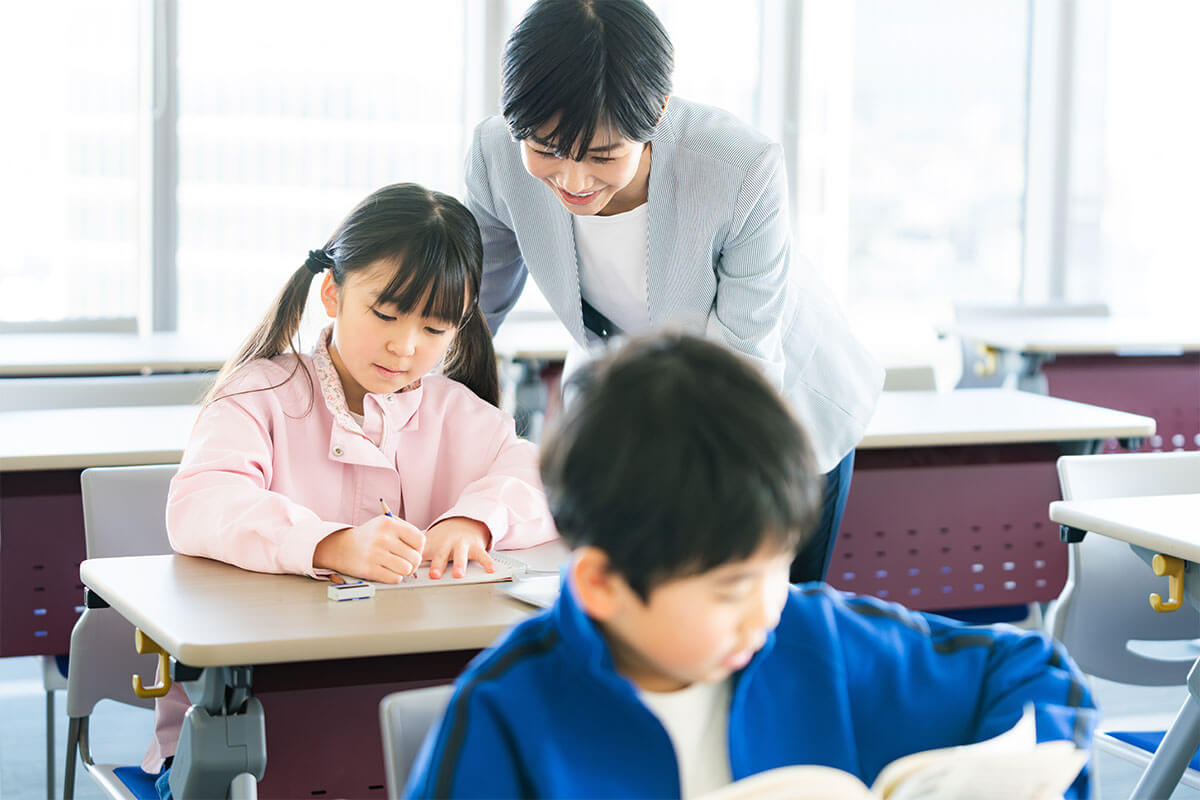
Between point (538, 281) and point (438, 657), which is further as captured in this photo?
point (538, 281)

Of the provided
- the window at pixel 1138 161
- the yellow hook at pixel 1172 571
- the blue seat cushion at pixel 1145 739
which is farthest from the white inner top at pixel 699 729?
the window at pixel 1138 161

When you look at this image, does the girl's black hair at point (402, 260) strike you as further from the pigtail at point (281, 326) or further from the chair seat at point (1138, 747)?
the chair seat at point (1138, 747)

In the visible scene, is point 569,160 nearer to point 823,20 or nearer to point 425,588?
point 425,588

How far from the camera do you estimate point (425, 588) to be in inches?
58.6

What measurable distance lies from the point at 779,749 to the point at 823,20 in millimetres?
5284

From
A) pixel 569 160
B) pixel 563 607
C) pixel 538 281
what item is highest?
pixel 569 160

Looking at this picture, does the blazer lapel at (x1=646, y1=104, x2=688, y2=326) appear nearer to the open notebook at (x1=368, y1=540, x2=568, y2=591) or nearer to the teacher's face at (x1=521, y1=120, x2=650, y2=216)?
the teacher's face at (x1=521, y1=120, x2=650, y2=216)

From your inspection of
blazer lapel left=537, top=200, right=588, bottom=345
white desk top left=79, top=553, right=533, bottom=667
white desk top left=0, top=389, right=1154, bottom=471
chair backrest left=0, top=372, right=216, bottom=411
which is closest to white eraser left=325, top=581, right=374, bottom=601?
white desk top left=79, top=553, right=533, bottom=667

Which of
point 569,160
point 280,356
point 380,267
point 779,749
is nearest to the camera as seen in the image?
point 779,749

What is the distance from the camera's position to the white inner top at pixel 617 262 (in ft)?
5.91

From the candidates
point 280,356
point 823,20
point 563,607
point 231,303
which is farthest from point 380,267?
point 823,20

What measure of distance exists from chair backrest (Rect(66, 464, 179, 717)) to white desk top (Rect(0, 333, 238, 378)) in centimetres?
140

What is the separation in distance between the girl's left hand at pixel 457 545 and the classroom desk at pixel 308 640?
0.06m

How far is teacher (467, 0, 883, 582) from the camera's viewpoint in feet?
4.94
